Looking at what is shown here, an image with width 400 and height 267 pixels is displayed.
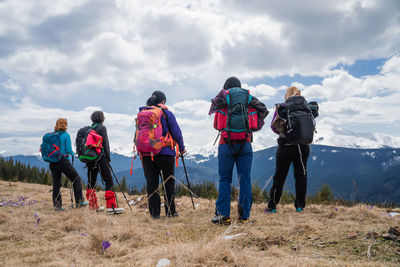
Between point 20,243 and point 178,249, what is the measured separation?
2796 millimetres

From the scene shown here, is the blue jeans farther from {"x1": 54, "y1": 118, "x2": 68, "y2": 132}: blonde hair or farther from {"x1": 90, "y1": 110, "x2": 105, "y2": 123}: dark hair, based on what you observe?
{"x1": 54, "y1": 118, "x2": 68, "y2": 132}: blonde hair

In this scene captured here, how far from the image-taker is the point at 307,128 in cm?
553

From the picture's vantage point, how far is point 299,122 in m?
5.53

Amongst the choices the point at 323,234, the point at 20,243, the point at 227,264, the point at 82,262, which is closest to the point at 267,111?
the point at 323,234

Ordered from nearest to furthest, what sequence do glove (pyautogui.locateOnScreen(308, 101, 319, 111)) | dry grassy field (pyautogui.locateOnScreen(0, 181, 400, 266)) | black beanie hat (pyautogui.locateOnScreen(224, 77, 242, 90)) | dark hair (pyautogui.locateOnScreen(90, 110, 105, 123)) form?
dry grassy field (pyautogui.locateOnScreen(0, 181, 400, 266))
black beanie hat (pyautogui.locateOnScreen(224, 77, 242, 90))
glove (pyautogui.locateOnScreen(308, 101, 319, 111))
dark hair (pyautogui.locateOnScreen(90, 110, 105, 123))

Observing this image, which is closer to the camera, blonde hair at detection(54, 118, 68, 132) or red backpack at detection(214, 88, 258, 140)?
red backpack at detection(214, 88, 258, 140)

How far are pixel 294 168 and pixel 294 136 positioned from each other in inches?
36.0

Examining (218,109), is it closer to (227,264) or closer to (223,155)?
(223,155)

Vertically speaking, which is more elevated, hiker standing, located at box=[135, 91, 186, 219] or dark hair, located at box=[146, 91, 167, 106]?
→ dark hair, located at box=[146, 91, 167, 106]

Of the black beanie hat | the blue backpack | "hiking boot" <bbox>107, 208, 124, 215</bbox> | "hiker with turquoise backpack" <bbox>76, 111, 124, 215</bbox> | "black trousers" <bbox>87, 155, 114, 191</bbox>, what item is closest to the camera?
the black beanie hat

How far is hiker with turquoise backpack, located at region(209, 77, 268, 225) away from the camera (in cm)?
474

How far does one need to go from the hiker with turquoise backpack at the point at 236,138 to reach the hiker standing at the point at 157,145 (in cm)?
129

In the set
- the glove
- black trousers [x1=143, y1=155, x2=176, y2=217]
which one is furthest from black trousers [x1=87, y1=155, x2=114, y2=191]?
the glove

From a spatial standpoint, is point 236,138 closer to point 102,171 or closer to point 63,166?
point 102,171
